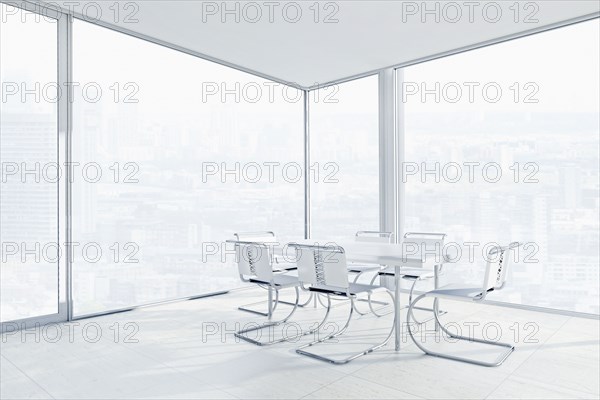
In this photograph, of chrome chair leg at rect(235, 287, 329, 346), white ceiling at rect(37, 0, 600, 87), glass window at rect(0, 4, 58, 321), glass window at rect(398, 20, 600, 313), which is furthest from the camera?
glass window at rect(398, 20, 600, 313)

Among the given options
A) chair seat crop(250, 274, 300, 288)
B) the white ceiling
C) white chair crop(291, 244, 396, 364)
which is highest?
the white ceiling

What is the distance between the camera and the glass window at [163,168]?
4.58 m

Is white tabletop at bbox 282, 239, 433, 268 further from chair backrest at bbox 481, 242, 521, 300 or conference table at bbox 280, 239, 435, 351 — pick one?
chair backrest at bbox 481, 242, 521, 300

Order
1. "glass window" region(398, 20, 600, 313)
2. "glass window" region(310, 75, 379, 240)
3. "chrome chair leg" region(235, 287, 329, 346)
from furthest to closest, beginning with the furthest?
"glass window" region(310, 75, 379, 240) → "glass window" region(398, 20, 600, 313) → "chrome chair leg" region(235, 287, 329, 346)

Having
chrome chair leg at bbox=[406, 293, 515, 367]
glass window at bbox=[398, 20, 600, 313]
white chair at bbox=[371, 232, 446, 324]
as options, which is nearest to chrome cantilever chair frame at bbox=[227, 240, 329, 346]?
chrome chair leg at bbox=[406, 293, 515, 367]

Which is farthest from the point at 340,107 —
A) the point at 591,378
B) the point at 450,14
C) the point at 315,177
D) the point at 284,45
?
the point at 591,378

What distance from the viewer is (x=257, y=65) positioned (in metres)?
6.00

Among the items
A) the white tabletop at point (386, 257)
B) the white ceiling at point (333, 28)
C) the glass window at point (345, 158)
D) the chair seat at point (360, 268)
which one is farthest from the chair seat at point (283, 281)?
the white ceiling at point (333, 28)

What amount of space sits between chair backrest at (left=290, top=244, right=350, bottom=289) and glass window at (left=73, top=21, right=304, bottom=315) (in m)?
2.23

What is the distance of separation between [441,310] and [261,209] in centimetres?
280

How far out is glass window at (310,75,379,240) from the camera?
621 cm

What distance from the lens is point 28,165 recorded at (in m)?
4.14

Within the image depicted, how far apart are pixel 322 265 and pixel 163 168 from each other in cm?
266

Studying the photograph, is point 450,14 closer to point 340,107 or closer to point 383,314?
point 340,107
